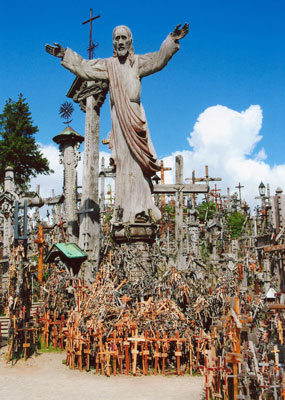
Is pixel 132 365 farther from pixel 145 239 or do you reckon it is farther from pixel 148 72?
pixel 148 72

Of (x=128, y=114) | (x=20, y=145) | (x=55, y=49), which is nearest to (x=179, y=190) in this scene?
(x=128, y=114)

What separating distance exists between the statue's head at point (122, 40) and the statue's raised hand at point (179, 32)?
895 mm

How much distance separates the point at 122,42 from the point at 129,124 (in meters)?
1.66

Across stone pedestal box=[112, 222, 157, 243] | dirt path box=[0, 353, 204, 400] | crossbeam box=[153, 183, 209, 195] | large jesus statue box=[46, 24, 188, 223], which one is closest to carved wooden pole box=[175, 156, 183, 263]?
crossbeam box=[153, 183, 209, 195]

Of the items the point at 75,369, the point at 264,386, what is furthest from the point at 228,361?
the point at 75,369

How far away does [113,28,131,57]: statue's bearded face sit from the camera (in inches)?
350

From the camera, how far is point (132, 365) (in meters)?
6.99

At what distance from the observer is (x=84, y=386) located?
641 cm

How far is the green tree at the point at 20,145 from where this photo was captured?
2469cm

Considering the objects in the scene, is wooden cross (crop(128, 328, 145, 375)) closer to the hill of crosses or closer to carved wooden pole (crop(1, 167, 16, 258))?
the hill of crosses

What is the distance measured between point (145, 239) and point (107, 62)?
12.0ft

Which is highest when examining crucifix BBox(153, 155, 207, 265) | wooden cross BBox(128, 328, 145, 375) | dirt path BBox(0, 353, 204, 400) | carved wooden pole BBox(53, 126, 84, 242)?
carved wooden pole BBox(53, 126, 84, 242)

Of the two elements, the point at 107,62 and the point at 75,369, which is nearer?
the point at 75,369

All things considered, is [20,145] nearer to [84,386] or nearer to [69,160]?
[69,160]
